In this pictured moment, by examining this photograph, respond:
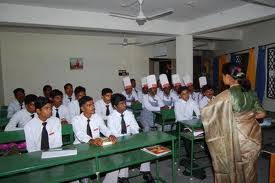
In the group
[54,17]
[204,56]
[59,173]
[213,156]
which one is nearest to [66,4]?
[54,17]

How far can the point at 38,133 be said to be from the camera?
2973 mm

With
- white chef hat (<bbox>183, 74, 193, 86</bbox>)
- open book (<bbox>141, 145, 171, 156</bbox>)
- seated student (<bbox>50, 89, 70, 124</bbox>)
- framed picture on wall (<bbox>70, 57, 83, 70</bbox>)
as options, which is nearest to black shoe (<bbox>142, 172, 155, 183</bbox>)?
open book (<bbox>141, 145, 171, 156</bbox>)

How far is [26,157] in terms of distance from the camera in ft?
7.81

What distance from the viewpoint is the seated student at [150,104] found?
5.33 metres

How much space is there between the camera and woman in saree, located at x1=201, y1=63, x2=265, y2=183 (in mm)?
2371

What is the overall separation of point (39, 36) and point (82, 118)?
5.50 m

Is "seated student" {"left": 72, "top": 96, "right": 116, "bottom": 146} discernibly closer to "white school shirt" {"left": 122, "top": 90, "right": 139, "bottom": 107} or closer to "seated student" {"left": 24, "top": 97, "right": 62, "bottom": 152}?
"seated student" {"left": 24, "top": 97, "right": 62, "bottom": 152}

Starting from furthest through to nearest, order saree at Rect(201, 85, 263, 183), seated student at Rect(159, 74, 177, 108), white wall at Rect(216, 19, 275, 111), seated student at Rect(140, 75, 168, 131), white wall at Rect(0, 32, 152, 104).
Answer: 1. white wall at Rect(216, 19, 275, 111)
2. white wall at Rect(0, 32, 152, 104)
3. seated student at Rect(159, 74, 177, 108)
4. seated student at Rect(140, 75, 168, 131)
5. saree at Rect(201, 85, 263, 183)

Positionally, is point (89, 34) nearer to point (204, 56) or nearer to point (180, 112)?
point (180, 112)

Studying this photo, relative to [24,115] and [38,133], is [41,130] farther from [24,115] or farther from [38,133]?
[24,115]

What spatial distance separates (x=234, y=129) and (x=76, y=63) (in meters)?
6.82

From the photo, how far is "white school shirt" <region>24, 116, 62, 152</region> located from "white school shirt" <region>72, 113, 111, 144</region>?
0.23 m

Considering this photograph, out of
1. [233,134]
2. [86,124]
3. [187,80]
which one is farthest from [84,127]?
[187,80]

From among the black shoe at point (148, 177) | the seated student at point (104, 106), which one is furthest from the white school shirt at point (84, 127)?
the seated student at point (104, 106)
